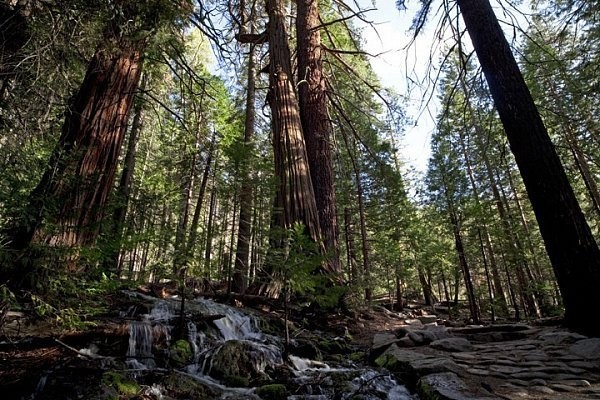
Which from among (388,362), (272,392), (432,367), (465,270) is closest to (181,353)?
(272,392)

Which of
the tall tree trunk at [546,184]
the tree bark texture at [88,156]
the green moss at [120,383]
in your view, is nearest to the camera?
the green moss at [120,383]

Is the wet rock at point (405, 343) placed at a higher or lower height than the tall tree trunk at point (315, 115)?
lower

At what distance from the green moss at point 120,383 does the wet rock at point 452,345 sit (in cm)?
403

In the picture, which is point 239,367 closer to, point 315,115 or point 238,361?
point 238,361

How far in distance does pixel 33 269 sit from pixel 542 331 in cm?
677

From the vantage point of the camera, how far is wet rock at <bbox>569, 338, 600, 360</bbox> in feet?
11.7

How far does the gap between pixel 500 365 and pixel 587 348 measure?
102 centimetres

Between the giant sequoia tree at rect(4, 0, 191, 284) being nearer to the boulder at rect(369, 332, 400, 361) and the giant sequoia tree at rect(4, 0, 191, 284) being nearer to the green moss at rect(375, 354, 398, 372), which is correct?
the green moss at rect(375, 354, 398, 372)

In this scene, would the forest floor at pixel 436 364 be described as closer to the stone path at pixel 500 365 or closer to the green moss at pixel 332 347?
the stone path at pixel 500 365

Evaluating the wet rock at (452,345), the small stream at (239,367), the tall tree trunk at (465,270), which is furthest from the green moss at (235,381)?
the tall tree trunk at (465,270)

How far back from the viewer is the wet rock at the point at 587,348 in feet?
11.7

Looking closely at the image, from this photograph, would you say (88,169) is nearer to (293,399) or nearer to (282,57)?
(293,399)

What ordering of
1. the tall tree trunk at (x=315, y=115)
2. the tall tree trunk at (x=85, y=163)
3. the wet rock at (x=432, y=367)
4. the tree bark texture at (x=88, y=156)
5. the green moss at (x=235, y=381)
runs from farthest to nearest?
the tall tree trunk at (x=315, y=115) → the green moss at (x=235, y=381) → the wet rock at (x=432, y=367) → the tree bark texture at (x=88, y=156) → the tall tree trunk at (x=85, y=163)

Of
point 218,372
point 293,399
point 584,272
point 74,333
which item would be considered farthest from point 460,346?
point 74,333
